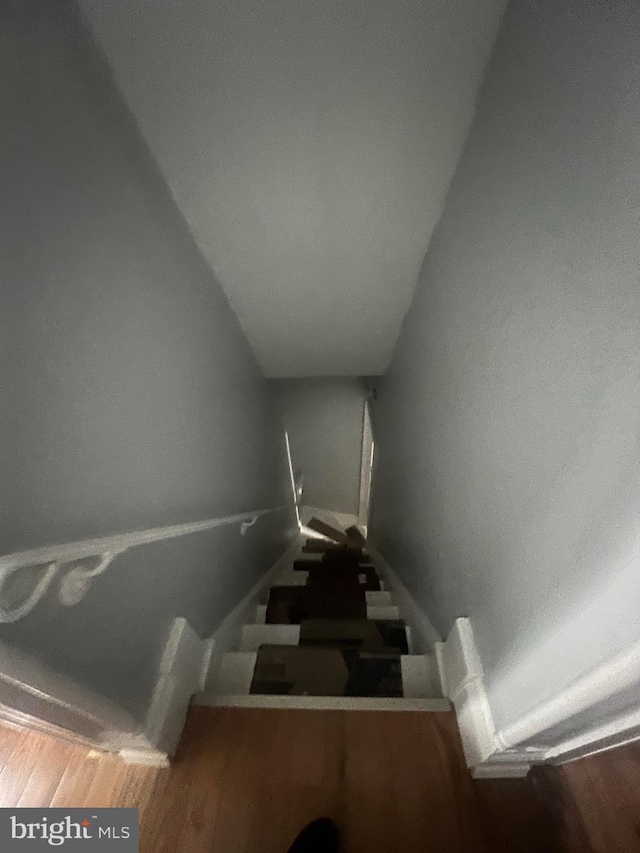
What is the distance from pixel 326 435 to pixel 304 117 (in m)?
3.39

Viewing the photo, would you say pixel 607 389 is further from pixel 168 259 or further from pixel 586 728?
pixel 168 259

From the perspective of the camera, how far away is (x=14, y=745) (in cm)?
131

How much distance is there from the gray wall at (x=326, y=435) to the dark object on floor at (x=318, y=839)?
2421 mm

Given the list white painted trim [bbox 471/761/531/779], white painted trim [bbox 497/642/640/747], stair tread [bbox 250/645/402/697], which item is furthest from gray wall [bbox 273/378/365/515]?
white painted trim [bbox 497/642/640/747]

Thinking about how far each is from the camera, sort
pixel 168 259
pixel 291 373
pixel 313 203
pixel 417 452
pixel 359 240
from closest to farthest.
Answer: pixel 168 259 < pixel 313 203 < pixel 359 240 < pixel 417 452 < pixel 291 373

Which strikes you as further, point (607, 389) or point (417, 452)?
point (417, 452)

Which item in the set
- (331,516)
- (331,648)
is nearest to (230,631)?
(331,648)

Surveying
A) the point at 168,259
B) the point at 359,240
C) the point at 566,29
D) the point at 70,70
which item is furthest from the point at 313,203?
the point at 566,29

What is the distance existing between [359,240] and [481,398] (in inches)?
30.0

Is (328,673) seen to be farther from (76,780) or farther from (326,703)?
(76,780)

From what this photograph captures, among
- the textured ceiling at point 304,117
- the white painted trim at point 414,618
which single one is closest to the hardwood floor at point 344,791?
the white painted trim at point 414,618

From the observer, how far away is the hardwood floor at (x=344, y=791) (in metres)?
1.17

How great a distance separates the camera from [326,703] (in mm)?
1457

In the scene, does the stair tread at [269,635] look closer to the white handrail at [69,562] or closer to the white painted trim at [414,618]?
the white painted trim at [414,618]
